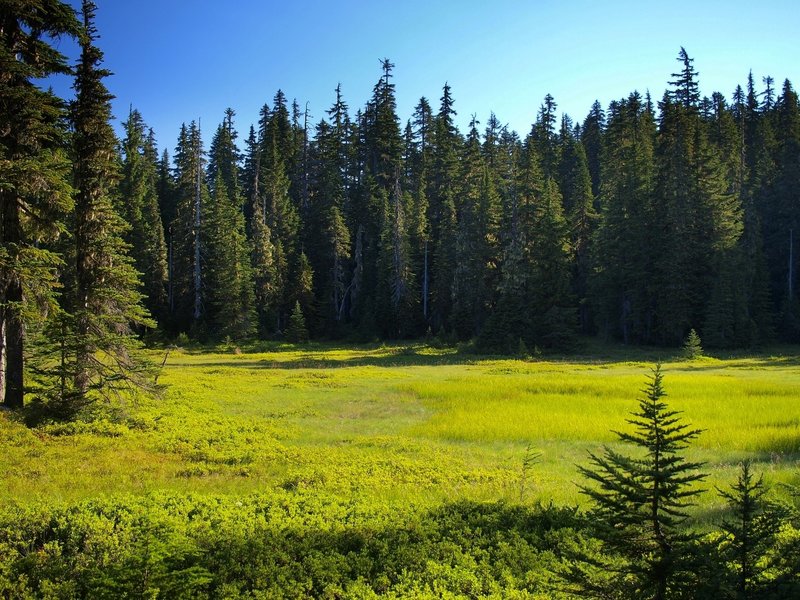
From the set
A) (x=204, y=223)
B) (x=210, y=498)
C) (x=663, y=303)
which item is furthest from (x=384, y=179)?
(x=210, y=498)

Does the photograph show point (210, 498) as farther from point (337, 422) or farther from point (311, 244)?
point (311, 244)

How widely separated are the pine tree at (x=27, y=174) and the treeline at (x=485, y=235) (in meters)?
36.6

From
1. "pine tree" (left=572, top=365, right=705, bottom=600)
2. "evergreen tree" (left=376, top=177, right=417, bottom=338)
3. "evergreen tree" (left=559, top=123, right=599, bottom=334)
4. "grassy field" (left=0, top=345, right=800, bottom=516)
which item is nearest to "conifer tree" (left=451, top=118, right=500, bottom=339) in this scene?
"evergreen tree" (left=376, top=177, right=417, bottom=338)

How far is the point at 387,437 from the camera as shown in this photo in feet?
55.2

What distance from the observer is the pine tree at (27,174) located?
54.4 ft

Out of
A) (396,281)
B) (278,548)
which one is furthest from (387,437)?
(396,281)

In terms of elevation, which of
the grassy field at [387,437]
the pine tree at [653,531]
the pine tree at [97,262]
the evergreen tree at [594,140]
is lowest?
the grassy field at [387,437]

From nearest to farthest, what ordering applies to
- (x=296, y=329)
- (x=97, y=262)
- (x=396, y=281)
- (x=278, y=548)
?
1. (x=278, y=548)
2. (x=97, y=262)
3. (x=296, y=329)
4. (x=396, y=281)

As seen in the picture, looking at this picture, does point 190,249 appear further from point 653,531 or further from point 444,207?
point 653,531

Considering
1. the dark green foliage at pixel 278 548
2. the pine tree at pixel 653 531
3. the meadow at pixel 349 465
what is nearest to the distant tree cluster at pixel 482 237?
the meadow at pixel 349 465

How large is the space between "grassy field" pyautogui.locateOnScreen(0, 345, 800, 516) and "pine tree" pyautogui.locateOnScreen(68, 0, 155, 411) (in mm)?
1778

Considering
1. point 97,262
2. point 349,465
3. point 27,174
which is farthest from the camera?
point 97,262

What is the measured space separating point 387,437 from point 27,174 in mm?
14006

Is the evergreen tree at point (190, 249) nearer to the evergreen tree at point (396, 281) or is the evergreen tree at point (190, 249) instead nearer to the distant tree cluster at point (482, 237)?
the distant tree cluster at point (482, 237)
